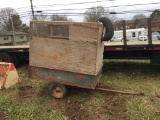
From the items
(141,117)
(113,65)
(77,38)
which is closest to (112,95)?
(141,117)

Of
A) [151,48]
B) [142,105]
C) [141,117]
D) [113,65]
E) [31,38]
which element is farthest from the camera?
[113,65]

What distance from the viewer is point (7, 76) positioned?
23.0 ft

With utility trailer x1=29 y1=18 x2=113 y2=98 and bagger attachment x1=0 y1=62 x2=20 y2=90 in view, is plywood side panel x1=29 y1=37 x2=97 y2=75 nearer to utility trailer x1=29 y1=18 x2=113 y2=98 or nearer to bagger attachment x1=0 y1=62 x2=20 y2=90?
utility trailer x1=29 y1=18 x2=113 y2=98

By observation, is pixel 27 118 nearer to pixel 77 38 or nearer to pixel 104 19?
pixel 77 38

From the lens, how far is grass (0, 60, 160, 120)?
4.84m

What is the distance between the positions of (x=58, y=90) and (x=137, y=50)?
3.48 m

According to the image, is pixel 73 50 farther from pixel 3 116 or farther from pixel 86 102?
pixel 3 116

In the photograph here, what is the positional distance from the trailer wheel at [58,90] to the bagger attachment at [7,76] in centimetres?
200

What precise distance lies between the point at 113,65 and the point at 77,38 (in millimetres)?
4520

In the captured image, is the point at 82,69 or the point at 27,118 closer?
the point at 27,118

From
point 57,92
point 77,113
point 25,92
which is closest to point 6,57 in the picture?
point 25,92

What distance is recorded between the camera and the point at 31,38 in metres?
5.70

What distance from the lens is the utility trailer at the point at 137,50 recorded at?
283 inches

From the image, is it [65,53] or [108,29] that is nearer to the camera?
[65,53]
